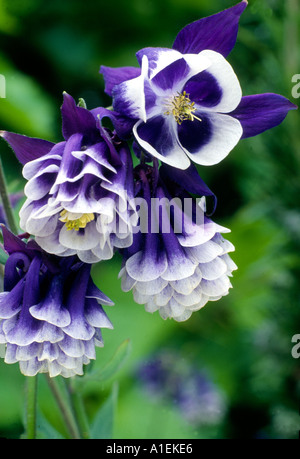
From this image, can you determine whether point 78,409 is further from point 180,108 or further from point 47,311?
point 180,108

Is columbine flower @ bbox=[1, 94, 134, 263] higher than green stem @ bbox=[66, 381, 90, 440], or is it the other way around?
columbine flower @ bbox=[1, 94, 134, 263]

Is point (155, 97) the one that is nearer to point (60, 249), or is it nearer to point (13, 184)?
point (60, 249)

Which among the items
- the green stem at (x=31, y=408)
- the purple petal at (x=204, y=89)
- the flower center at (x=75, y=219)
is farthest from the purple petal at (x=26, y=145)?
the green stem at (x=31, y=408)

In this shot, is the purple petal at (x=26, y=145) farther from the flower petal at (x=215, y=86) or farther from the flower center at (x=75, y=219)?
the flower petal at (x=215, y=86)

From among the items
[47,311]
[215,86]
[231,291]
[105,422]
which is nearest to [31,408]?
[105,422]

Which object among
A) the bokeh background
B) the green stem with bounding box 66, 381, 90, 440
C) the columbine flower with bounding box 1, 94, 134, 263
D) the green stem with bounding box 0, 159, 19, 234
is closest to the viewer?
the columbine flower with bounding box 1, 94, 134, 263

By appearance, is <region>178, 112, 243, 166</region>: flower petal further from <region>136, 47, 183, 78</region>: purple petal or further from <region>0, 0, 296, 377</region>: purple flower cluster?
<region>136, 47, 183, 78</region>: purple petal

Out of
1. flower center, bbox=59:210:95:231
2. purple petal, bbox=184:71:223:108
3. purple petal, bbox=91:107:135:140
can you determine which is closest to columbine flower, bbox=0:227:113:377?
flower center, bbox=59:210:95:231

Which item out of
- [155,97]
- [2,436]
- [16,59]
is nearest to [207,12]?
[16,59]
